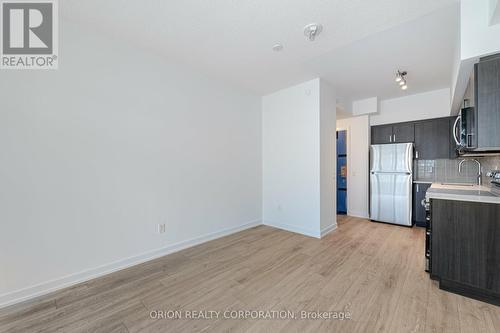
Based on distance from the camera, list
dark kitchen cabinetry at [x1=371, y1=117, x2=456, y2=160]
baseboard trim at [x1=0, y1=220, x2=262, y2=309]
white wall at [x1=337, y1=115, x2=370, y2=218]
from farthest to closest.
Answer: white wall at [x1=337, y1=115, x2=370, y2=218], dark kitchen cabinetry at [x1=371, y1=117, x2=456, y2=160], baseboard trim at [x1=0, y1=220, x2=262, y2=309]

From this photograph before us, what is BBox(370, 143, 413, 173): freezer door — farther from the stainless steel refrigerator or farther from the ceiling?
the ceiling

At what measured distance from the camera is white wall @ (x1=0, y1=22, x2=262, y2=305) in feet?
6.13

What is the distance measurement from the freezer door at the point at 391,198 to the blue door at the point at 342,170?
68 centimetres

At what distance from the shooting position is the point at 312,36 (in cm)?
225

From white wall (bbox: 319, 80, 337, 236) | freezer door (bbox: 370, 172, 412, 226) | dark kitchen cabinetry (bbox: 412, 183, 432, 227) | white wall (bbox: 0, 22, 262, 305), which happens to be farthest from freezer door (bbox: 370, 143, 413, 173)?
white wall (bbox: 0, 22, 262, 305)

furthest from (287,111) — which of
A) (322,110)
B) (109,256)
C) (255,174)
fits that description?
(109,256)

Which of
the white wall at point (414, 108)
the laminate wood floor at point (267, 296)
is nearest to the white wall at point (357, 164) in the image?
the white wall at point (414, 108)

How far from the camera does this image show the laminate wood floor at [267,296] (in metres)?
1.58

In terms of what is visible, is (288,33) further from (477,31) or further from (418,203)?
(418,203)

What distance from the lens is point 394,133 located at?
14.3 feet

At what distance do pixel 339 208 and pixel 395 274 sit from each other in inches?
115

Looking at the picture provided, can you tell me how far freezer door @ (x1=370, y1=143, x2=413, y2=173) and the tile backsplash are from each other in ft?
1.78

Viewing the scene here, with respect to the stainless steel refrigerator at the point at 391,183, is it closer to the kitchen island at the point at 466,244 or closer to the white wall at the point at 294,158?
the white wall at the point at 294,158

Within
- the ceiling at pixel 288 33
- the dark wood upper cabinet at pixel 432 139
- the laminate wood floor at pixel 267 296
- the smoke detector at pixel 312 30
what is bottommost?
the laminate wood floor at pixel 267 296
